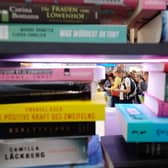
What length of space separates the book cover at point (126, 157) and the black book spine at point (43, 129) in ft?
0.39

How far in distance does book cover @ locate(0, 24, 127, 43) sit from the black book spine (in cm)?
26

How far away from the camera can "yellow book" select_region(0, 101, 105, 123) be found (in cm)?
68

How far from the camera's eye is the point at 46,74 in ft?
2.28

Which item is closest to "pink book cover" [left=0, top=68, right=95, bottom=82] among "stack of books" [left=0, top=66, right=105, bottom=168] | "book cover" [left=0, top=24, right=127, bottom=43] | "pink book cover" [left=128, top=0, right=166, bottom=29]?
"stack of books" [left=0, top=66, right=105, bottom=168]

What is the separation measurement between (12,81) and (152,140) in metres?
0.43

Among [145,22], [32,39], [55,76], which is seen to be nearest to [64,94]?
[55,76]

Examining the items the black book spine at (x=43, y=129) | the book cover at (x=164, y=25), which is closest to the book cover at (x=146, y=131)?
the black book spine at (x=43, y=129)

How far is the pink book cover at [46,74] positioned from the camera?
0.68 meters

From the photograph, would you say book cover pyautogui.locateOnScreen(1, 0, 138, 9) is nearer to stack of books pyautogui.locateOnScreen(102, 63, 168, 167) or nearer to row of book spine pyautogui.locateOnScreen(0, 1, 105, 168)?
row of book spine pyautogui.locateOnScreen(0, 1, 105, 168)

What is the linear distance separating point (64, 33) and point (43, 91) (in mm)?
208

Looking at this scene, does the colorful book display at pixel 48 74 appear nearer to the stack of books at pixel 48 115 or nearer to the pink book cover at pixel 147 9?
the stack of books at pixel 48 115

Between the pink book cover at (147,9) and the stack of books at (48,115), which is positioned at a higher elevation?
the pink book cover at (147,9)

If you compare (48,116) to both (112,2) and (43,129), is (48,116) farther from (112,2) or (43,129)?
(112,2)

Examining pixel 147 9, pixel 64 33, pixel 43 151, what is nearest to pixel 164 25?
pixel 147 9
